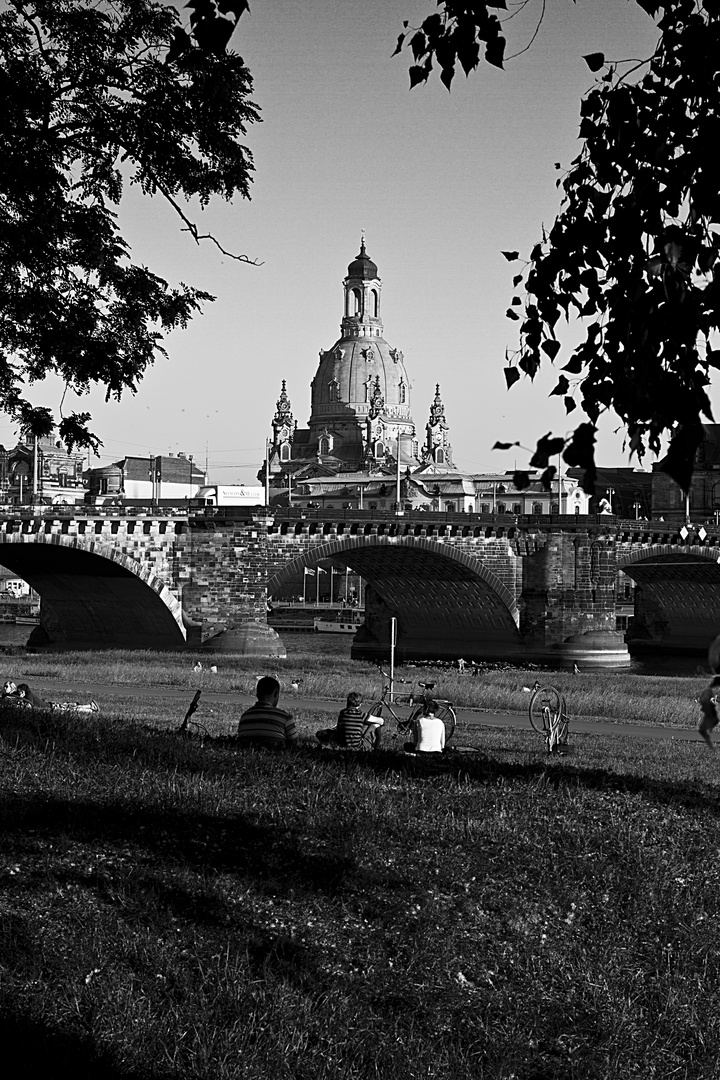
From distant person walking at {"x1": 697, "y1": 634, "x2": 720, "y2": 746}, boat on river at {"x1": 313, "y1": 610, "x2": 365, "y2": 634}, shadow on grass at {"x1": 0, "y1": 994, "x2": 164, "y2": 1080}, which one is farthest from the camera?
boat on river at {"x1": 313, "y1": 610, "x2": 365, "y2": 634}

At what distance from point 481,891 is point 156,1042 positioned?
238 cm

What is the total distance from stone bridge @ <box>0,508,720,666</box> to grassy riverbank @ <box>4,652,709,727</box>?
5.93 metres

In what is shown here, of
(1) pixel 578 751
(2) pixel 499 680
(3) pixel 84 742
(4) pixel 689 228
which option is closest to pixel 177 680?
(2) pixel 499 680

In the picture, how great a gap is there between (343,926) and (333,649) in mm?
65353

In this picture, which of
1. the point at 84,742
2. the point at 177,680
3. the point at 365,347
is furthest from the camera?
the point at 365,347

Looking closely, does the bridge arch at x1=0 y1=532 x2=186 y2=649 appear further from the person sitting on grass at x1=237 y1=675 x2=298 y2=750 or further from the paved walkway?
the person sitting on grass at x1=237 y1=675 x2=298 y2=750

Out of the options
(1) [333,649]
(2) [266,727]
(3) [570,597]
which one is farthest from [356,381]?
(2) [266,727]

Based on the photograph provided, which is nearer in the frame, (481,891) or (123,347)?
(481,891)

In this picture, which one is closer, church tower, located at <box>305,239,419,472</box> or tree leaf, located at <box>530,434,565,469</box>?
tree leaf, located at <box>530,434,565,469</box>

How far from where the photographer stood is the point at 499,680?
128 ft

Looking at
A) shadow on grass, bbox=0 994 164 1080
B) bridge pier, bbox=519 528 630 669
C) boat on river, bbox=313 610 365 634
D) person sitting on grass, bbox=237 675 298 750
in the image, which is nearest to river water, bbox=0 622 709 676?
boat on river, bbox=313 610 365 634

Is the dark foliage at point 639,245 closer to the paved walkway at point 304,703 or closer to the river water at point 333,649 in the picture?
the paved walkway at point 304,703

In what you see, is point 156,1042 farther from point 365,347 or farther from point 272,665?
point 365,347

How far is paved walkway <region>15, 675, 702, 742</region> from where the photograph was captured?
2407 centimetres
